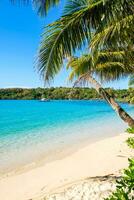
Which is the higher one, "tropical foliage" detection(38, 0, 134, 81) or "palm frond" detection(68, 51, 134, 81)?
"tropical foliage" detection(38, 0, 134, 81)

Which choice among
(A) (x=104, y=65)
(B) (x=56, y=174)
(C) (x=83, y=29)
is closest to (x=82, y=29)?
(C) (x=83, y=29)

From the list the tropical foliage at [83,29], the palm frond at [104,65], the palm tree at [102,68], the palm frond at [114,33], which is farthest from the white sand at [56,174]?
the palm frond at [114,33]

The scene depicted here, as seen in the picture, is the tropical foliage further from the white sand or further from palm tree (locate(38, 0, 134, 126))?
the white sand

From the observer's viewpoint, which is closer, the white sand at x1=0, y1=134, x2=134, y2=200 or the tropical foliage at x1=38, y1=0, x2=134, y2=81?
the tropical foliage at x1=38, y1=0, x2=134, y2=81

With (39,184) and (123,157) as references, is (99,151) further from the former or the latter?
(39,184)

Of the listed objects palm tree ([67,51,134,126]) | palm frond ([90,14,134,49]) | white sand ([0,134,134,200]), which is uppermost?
palm frond ([90,14,134,49])

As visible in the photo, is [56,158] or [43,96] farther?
[43,96]

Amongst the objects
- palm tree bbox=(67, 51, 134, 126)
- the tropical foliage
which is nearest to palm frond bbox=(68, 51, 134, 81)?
palm tree bbox=(67, 51, 134, 126)

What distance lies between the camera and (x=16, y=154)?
1246cm

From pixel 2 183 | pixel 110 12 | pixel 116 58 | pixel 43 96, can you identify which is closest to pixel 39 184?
pixel 2 183

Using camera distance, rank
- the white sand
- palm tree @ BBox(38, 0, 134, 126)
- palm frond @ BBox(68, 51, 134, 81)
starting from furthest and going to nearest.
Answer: the white sand → palm frond @ BBox(68, 51, 134, 81) → palm tree @ BBox(38, 0, 134, 126)

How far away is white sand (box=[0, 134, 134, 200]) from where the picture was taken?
680 centimetres

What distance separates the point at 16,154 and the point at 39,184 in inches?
207

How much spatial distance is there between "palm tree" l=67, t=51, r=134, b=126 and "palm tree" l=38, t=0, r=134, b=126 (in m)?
1.48
